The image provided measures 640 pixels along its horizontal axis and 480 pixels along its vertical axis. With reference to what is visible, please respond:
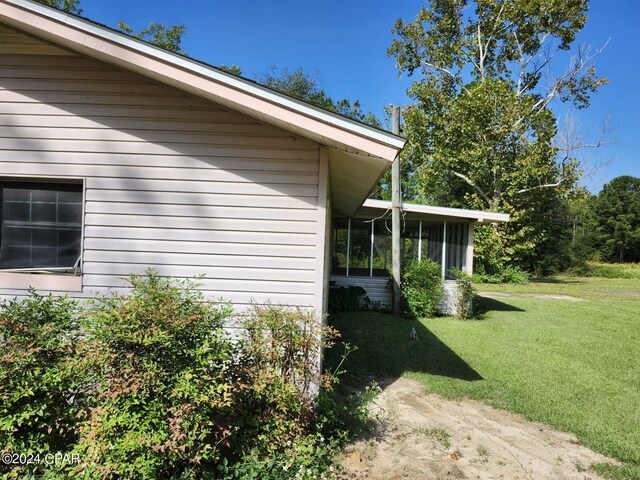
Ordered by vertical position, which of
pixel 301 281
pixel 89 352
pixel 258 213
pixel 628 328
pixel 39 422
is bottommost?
pixel 628 328

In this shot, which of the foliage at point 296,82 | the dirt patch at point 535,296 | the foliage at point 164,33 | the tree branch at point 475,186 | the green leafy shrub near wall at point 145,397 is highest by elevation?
the foliage at point 164,33

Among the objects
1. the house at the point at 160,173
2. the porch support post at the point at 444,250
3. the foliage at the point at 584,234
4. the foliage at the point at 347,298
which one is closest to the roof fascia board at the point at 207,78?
the house at the point at 160,173

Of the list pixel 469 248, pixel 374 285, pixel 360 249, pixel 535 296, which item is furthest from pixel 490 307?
pixel 535 296

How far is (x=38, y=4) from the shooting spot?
11.5ft

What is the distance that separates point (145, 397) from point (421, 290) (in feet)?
31.4

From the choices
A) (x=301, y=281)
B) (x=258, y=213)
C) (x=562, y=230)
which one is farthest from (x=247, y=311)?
(x=562, y=230)

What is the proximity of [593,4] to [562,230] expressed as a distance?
14.5 meters

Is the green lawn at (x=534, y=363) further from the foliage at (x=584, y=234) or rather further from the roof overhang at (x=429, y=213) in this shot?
the foliage at (x=584, y=234)

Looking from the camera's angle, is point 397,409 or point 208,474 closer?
point 208,474

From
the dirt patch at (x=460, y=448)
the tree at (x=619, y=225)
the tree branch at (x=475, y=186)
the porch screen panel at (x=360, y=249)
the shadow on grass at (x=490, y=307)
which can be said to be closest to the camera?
the dirt patch at (x=460, y=448)

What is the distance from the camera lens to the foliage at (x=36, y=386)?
2.49m

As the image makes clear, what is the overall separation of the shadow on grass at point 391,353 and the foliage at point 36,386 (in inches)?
137

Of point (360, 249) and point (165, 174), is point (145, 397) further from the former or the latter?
point (360, 249)

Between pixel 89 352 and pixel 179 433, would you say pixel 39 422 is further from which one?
pixel 179 433
